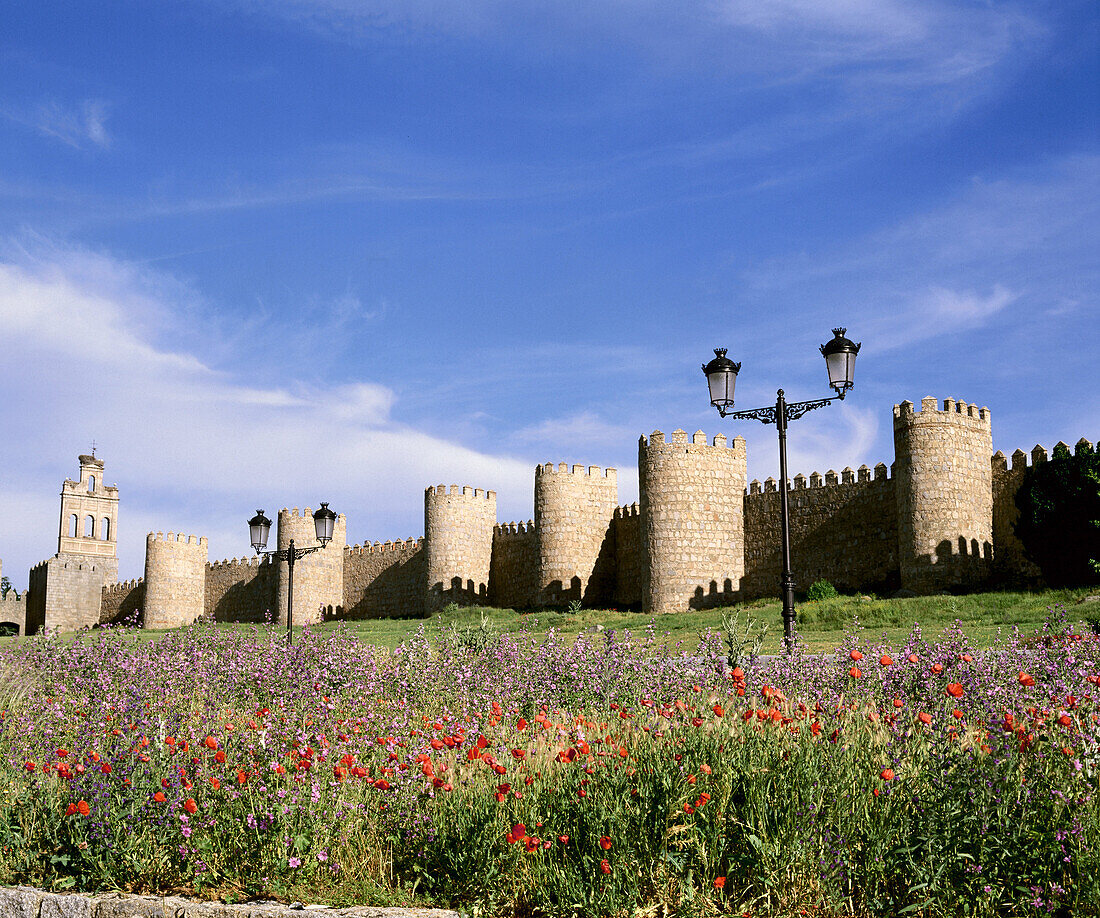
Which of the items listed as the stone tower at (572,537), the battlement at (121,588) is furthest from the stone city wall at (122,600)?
the stone tower at (572,537)

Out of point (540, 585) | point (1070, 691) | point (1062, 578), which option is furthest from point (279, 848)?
point (540, 585)

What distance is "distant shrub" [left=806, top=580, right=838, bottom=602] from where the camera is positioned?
2389 centimetres

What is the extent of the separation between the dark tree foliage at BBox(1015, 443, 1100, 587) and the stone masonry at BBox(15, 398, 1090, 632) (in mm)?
532

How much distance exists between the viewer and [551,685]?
803cm

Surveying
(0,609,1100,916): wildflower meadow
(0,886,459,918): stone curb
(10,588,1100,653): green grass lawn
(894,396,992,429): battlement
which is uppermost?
(894,396,992,429): battlement

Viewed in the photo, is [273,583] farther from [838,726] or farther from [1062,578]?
[838,726]

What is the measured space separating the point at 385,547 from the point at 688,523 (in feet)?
46.0

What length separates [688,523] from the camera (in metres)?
26.8

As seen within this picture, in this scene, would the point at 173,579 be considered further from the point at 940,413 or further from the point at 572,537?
the point at 940,413

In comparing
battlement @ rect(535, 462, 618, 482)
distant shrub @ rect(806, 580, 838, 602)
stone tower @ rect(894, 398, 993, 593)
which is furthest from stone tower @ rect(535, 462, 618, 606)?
stone tower @ rect(894, 398, 993, 593)

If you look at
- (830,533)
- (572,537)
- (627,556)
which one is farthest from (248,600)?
(830,533)

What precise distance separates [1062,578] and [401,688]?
17555mm

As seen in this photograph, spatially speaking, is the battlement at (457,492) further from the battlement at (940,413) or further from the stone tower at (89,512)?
the stone tower at (89,512)

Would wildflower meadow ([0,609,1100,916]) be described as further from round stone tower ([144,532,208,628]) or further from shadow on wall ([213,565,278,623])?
round stone tower ([144,532,208,628])
